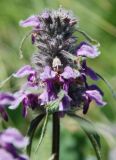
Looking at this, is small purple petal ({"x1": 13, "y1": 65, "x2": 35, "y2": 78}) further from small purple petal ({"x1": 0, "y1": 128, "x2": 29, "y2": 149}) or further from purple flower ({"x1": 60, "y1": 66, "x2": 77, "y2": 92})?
small purple petal ({"x1": 0, "y1": 128, "x2": 29, "y2": 149})

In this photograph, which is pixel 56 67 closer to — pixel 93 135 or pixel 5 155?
pixel 93 135

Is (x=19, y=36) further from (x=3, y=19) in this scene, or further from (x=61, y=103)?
(x=61, y=103)

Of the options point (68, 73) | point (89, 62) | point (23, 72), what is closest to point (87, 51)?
point (68, 73)

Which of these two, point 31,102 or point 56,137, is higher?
point 31,102

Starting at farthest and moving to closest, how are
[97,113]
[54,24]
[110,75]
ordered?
[110,75]
[97,113]
[54,24]

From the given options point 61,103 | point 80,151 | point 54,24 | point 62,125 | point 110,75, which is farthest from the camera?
point 110,75

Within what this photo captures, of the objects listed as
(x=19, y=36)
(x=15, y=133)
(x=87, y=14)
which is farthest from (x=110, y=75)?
(x=15, y=133)
